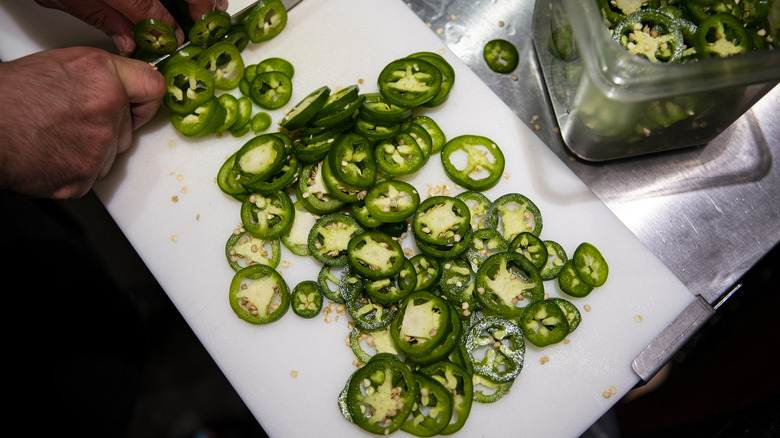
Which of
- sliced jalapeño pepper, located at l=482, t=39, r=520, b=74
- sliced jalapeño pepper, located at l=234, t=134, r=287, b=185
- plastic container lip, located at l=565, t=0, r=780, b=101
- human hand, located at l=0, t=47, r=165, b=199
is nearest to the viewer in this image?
plastic container lip, located at l=565, t=0, r=780, b=101

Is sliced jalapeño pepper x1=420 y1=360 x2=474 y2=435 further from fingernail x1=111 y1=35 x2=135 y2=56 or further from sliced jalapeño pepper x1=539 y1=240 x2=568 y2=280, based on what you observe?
fingernail x1=111 y1=35 x2=135 y2=56

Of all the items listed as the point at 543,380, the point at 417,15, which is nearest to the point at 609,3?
the point at 417,15

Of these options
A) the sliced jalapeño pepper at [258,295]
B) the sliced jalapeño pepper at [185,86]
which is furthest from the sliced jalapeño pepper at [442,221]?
the sliced jalapeño pepper at [185,86]

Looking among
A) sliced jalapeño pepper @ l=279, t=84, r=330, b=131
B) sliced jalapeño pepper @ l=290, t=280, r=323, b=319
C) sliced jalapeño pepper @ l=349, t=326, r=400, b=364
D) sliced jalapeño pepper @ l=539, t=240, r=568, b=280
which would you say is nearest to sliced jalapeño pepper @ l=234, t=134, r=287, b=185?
sliced jalapeño pepper @ l=279, t=84, r=330, b=131

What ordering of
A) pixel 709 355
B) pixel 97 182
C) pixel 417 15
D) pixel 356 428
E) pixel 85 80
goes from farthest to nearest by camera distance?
pixel 709 355
pixel 417 15
pixel 97 182
pixel 356 428
pixel 85 80

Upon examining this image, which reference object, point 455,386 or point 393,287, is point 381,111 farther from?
point 455,386

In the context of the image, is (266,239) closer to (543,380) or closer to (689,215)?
(543,380)

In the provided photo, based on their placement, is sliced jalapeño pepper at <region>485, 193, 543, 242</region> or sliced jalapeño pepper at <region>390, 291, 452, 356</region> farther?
sliced jalapeño pepper at <region>485, 193, 543, 242</region>
